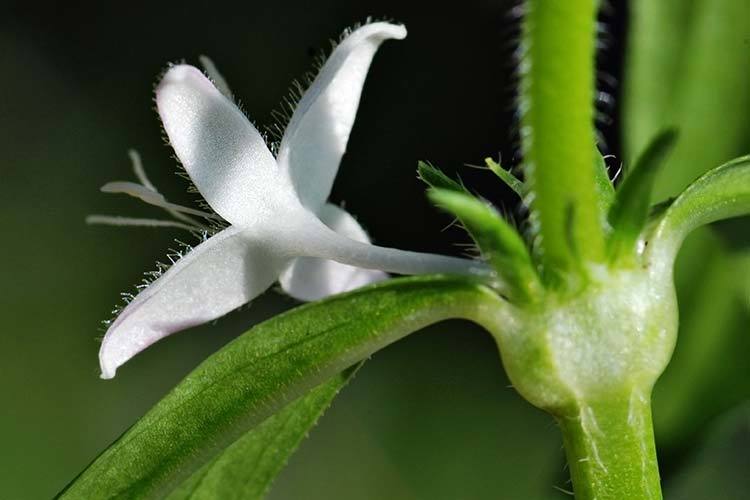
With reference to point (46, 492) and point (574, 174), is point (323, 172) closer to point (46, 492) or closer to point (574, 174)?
point (574, 174)

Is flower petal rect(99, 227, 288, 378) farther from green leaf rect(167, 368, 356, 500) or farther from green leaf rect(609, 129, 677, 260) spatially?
green leaf rect(609, 129, 677, 260)

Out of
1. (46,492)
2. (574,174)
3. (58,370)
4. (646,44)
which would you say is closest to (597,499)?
(574,174)

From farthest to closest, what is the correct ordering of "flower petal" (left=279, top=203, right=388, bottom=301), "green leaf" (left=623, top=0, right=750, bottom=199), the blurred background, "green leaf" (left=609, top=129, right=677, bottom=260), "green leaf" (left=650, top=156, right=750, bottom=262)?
the blurred background → "green leaf" (left=623, top=0, right=750, bottom=199) → "flower petal" (left=279, top=203, right=388, bottom=301) → "green leaf" (left=650, top=156, right=750, bottom=262) → "green leaf" (left=609, top=129, right=677, bottom=260)

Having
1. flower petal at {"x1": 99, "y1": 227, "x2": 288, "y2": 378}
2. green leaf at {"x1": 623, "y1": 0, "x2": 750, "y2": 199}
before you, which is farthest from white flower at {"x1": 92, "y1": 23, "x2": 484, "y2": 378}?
green leaf at {"x1": 623, "y1": 0, "x2": 750, "y2": 199}

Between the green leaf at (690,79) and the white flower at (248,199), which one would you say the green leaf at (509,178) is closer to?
the white flower at (248,199)

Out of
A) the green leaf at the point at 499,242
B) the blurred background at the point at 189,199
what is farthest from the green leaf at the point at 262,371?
the blurred background at the point at 189,199

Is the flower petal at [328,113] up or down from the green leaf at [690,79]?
up
